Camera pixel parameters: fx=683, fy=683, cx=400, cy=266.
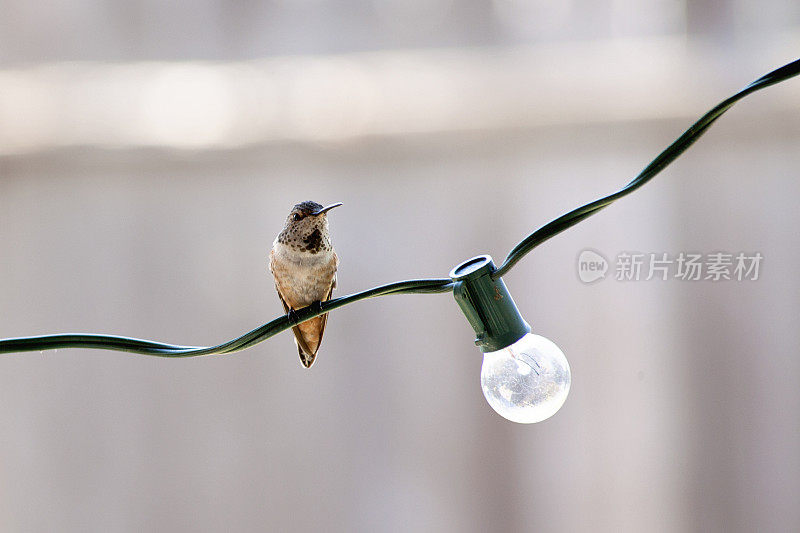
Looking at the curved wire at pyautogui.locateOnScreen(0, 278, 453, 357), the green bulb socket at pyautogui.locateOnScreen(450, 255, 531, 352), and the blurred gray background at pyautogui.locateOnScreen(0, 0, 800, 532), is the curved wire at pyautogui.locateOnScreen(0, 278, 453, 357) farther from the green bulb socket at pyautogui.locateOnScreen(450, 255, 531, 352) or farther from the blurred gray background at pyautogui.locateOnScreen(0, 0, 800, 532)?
the blurred gray background at pyautogui.locateOnScreen(0, 0, 800, 532)

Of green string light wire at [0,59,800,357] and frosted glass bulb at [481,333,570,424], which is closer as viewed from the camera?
green string light wire at [0,59,800,357]

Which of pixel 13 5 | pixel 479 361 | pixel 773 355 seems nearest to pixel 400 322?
pixel 479 361

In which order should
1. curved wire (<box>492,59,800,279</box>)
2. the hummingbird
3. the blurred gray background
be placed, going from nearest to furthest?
curved wire (<box>492,59,800,279</box>)
the hummingbird
the blurred gray background

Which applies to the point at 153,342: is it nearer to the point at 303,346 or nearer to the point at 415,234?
the point at 303,346

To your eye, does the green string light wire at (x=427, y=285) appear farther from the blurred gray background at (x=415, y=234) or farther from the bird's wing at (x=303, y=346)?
the blurred gray background at (x=415, y=234)

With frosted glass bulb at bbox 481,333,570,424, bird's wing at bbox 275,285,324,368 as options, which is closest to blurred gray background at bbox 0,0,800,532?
bird's wing at bbox 275,285,324,368

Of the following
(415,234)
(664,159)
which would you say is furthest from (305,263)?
(415,234)

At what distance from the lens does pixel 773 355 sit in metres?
2.42

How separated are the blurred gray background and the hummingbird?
3.17ft

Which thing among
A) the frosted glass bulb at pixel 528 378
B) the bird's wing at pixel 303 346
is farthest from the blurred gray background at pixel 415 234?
the frosted glass bulb at pixel 528 378

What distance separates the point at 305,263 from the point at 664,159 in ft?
3.17

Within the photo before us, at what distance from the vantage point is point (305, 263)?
1434mm

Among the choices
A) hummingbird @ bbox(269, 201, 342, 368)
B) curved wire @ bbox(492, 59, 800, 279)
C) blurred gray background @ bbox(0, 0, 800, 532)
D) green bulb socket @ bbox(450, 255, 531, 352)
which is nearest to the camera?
curved wire @ bbox(492, 59, 800, 279)

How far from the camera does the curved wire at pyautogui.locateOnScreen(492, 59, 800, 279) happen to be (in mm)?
530
